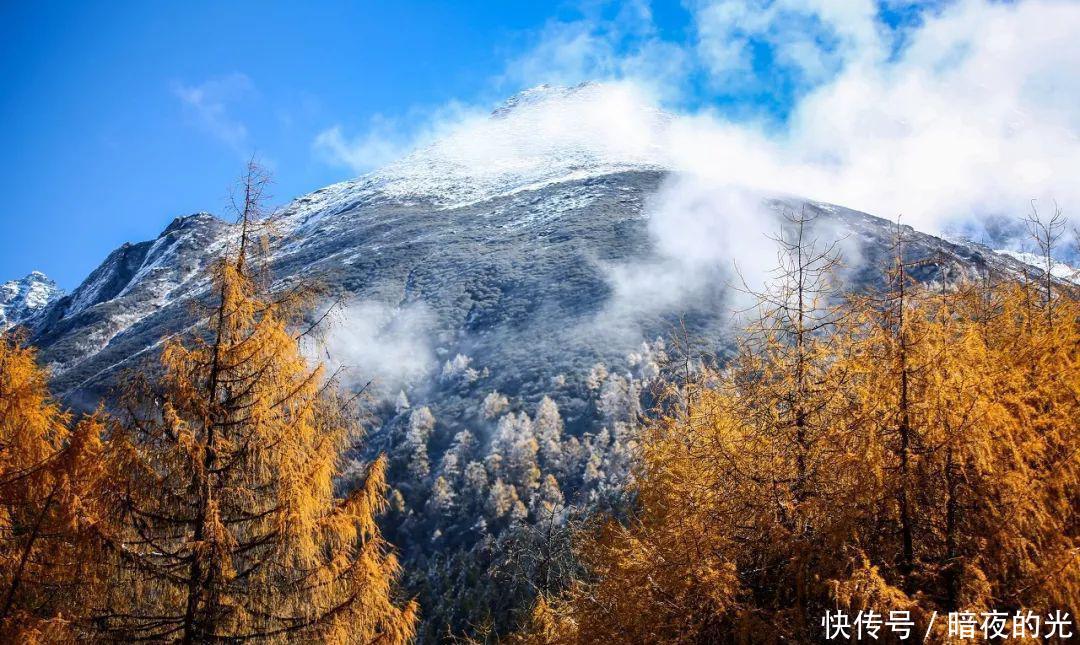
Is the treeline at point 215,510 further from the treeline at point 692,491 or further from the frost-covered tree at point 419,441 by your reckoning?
the frost-covered tree at point 419,441

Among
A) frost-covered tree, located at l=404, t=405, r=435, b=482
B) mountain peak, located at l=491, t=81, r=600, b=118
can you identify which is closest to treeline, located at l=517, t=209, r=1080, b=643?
frost-covered tree, located at l=404, t=405, r=435, b=482

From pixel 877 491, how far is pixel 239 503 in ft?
16.4

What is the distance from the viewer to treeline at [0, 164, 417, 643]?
202 inches

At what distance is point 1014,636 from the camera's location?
328 centimetres

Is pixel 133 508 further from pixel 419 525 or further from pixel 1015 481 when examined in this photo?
pixel 419 525

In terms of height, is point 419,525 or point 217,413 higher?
point 217,413

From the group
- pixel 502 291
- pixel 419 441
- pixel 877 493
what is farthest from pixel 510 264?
pixel 877 493

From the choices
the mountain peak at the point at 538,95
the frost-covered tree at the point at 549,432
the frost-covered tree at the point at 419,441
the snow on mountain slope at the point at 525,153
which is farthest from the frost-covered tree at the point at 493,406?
the mountain peak at the point at 538,95

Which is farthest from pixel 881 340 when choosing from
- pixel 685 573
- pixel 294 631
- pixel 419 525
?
pixel 419 525

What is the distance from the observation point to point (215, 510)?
5.31m

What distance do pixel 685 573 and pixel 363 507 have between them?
124 inches

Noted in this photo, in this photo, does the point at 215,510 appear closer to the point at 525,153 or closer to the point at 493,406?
the point at 493,406

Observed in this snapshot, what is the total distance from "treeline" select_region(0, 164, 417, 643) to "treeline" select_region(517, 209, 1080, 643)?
245 centimetres

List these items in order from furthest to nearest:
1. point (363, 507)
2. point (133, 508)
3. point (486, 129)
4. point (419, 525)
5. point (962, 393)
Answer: point (486, 129) < point (419, 525) < point (363, 507) < point (133, 508) < point (962, 393)
